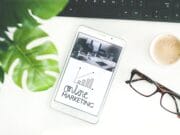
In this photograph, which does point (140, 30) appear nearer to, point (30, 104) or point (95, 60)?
point (95, 60)

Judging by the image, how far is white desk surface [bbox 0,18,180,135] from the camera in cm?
96

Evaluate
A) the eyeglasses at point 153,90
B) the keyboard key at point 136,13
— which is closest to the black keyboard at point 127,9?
the keyboard key at point 136,13

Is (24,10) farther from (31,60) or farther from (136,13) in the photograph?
(136,13)

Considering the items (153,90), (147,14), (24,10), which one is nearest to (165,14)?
(147,14)

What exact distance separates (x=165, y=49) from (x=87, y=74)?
6.3 inches

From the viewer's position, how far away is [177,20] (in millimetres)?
950

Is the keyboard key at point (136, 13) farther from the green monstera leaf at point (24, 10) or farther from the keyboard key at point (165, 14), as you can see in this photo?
the green monstera leaf at point (24, 10)

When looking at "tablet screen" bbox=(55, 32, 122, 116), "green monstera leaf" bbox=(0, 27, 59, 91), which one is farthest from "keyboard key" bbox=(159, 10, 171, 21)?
"green monstera leaf" bbox=(0, 27, 59, 91)

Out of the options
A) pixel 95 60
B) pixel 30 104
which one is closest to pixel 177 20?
pixel 95 60

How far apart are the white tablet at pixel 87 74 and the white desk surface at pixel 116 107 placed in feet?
0.04

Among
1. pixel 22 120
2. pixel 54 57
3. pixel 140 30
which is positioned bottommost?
pixel 22 120

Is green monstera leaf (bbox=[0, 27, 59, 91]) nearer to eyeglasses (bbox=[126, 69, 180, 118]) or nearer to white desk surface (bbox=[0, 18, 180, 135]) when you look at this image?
white desk surface (bbox=[0, 18, 180, 135])

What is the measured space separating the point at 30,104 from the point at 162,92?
10.2 inches

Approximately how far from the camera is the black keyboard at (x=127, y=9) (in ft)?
3.12
